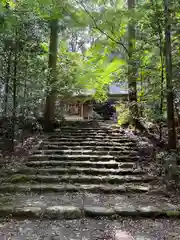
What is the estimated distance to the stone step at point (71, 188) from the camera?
362 cm

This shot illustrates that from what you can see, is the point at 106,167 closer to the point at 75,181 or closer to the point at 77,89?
the point at 75,181

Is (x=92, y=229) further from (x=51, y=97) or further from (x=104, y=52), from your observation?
(x=104, y=52)

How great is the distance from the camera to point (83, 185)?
3844 millimetres

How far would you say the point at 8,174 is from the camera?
13.7ft

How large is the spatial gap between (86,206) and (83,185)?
79 centimetres

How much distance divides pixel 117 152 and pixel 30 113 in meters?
2.66

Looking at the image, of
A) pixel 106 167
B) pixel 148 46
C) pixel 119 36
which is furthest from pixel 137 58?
pixel 106 167

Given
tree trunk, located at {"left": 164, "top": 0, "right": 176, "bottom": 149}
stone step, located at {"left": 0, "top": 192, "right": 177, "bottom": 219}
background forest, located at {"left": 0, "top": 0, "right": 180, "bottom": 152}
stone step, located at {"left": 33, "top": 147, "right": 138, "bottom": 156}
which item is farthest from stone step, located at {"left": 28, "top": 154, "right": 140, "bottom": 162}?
stone step, located at {"left": 0, "top": 192, "right": 177, "bottom": 219}

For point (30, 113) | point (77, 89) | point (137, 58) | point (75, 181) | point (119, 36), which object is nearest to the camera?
point (75, 181)

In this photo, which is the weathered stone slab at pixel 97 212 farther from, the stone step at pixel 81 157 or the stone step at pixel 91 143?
the stone step at pixel 91 143

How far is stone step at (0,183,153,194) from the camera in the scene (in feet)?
11.9

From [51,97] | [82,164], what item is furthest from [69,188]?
[51,97]

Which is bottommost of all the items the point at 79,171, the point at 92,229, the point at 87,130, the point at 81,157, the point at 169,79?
the point at 92,229

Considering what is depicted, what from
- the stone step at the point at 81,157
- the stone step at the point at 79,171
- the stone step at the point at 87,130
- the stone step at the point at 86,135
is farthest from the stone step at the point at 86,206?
the stone step at the point at 87,130
